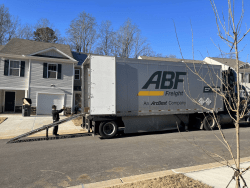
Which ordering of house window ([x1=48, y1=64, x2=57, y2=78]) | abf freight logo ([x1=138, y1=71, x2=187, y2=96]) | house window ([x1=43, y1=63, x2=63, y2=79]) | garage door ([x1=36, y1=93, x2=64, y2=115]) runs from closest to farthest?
abf freight logo ([x1=138, y1=71, x2=187, y2=96])
garage door ([x1=36, y1=93, x2=64, y2=115])
house window ([x1=43, y1=63, x2=63, y2=79])
house window ([x1=48, y1=64, x2=57, y2=78])

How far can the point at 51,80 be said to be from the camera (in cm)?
1908

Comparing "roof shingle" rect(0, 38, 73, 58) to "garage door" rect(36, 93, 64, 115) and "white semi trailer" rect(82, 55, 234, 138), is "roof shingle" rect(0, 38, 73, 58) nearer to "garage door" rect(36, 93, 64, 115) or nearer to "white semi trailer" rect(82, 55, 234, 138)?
"garage door" rect(36, 93, 64, 115)

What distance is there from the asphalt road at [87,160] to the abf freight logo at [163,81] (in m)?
2.80

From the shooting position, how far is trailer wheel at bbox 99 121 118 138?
8859 millimetres

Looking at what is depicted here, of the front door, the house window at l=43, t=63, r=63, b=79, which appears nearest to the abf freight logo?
the house window at l=43, t=63, r=63, b=79

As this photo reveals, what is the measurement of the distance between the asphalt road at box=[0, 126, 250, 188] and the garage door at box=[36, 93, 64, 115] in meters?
11.4

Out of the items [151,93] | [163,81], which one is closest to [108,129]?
[151,93]

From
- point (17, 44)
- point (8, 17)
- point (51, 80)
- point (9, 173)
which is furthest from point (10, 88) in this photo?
point (8, 17)

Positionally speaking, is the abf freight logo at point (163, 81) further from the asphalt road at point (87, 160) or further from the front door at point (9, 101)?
the front door at point (9, 101)

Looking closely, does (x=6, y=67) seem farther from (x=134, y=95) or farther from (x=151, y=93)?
(x=151, y=93)

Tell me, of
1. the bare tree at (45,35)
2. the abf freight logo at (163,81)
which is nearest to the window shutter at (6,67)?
the abf freight logo at (163,81)

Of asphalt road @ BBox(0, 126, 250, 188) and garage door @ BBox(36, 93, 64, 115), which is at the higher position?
garage door @ BBox(36, 93, 64, 115)

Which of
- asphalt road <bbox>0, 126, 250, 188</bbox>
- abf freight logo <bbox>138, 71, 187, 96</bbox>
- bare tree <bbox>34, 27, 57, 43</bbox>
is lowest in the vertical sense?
asphalt road <bbox>0, 126, 250, 188</bbox>

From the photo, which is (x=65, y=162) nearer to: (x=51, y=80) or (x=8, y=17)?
(x=51, y=80)
